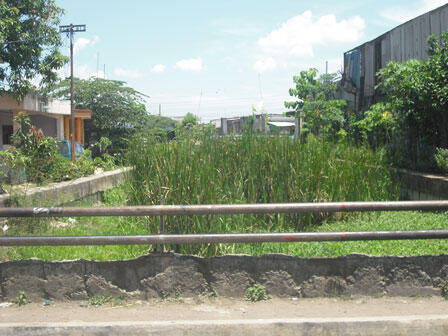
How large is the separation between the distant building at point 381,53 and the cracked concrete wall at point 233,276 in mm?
8150

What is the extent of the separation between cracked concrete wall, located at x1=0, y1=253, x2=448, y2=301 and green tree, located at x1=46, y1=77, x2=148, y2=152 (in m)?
30.5

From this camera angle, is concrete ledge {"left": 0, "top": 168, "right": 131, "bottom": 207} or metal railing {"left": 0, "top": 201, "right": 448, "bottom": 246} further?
concrete ledge {"left": 0, "top": 168, "right": 131, "bottom": 207}

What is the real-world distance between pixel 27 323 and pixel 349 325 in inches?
99.9

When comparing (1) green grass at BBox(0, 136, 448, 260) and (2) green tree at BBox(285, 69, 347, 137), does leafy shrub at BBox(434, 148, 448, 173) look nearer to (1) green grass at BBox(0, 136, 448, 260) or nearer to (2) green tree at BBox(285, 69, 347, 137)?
(1) green grass at BBox(0, 136, 448, 260)

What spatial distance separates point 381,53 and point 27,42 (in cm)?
1310

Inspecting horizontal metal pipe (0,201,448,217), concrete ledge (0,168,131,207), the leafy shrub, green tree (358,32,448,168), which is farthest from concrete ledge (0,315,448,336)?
green tree (358,32,448,168)

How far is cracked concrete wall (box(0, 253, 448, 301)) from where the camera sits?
431cm

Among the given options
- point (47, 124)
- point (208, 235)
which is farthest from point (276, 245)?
point (47, 124)

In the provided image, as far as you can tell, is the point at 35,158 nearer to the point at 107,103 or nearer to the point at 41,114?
the point at 41,114

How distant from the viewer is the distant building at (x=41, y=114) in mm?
22038

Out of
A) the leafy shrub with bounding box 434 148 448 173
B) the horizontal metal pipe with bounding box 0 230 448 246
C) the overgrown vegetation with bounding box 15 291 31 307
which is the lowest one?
the overgrown vegetation with bounding box 15 291 31 307

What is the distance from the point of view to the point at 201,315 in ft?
13.1

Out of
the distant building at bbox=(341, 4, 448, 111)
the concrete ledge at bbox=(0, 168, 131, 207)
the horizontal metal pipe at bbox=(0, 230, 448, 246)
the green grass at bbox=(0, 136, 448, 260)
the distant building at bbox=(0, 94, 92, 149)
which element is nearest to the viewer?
the horizontal metal pipe at bbox=(0, 230, 448, 246)

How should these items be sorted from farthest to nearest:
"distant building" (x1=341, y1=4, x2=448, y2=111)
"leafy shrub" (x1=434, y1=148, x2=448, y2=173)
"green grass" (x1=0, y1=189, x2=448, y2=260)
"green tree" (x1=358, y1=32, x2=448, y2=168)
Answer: "distant building" (x1=341, y1=4, x2=448, y2=111), "green tree" (x1=358, y1=32, x2=448, y2=168), "leafy shrub" (x1=434, y1=148, x2=448, y2=173), "green grass" (x1=0, y1=189, x2=448, y2=260)
